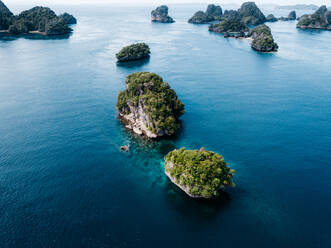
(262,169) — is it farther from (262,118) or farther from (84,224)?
(84,224)

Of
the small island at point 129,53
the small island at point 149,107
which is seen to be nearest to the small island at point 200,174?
the small island at point 149,107

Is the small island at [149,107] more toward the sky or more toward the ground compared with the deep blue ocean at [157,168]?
more toward the sky

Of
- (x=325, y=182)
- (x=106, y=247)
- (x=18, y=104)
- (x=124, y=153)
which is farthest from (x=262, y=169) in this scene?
(x=18, y=104)

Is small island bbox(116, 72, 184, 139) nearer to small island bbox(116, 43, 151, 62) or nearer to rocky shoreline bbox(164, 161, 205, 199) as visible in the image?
rocky shoreline bbox(164, 161, 205, 199)

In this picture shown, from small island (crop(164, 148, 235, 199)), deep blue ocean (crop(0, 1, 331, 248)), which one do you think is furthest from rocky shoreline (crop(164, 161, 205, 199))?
deep blue ocean (crop(0, 1, 331, 248))

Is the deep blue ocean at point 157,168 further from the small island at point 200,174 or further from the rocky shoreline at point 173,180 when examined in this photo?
the small island at point 200,174
